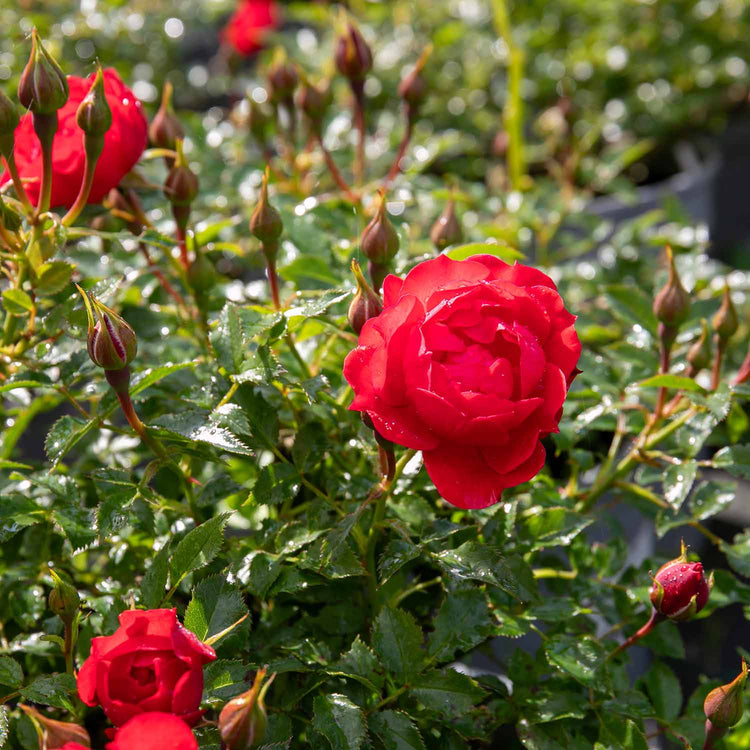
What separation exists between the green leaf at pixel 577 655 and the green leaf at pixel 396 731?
126mm

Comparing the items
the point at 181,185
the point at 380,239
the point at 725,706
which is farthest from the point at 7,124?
the point at 725,706

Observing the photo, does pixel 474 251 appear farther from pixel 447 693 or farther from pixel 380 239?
pixel 447 693

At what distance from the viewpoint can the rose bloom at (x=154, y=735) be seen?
1.28 ft

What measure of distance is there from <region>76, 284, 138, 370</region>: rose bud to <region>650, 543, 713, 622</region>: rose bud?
0.35 m

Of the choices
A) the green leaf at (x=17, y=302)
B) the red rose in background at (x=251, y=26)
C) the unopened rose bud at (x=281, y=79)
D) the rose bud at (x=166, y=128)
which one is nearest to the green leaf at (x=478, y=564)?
the green leaf at (x=17, y=302)

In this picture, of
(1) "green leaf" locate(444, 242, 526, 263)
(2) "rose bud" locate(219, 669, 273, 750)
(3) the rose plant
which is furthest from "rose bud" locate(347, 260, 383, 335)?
(2) "rose bud" locate(219, 669, 273, 750)

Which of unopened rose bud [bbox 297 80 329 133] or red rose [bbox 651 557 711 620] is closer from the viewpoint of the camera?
red rose [bbox 651 557 711 620]

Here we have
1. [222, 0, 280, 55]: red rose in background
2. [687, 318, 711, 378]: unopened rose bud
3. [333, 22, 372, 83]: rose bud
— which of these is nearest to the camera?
[687, 318, 711, 378]: unopened rose bud

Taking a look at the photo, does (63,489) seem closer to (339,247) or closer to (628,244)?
(339,247)

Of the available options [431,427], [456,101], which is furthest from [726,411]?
[456,101]

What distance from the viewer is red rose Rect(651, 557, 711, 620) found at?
557 mm

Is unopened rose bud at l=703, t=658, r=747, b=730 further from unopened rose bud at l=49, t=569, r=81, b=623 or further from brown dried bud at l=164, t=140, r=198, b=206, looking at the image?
brown dried bud at l=164, t=140, r=198, b=206

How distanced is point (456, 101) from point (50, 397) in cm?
121

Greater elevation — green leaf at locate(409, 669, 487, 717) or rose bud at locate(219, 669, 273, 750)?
rose bud at locate(219, 669, 273, 750)
